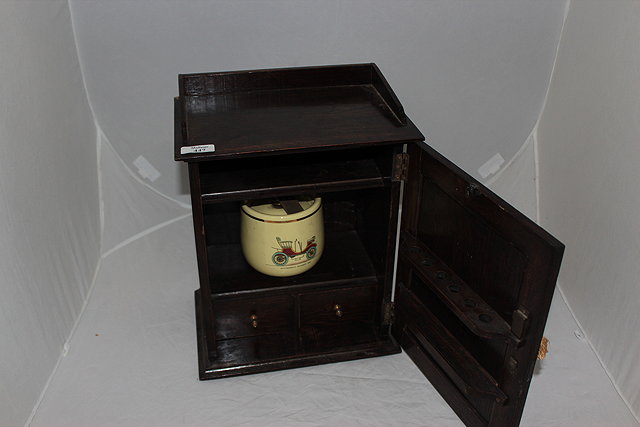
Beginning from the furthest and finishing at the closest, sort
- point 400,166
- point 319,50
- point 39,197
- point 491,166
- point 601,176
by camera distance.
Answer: point 491,166 → point 319,50 → point 601,176 → point 39,197 → point 400,166

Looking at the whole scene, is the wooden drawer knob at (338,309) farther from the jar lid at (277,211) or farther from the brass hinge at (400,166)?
the brass hinge at (400,166)

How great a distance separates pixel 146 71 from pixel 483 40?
0.97m

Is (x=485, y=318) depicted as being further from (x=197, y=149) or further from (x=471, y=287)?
(x=197, y=149)

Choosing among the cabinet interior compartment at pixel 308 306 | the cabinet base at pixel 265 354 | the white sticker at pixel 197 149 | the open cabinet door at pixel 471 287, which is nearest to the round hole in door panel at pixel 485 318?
the open cabinet door at pixel 471 287

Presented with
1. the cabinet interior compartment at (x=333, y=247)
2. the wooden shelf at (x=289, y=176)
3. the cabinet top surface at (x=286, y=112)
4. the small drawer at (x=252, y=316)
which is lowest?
the small drawer at (x=252, y=316)

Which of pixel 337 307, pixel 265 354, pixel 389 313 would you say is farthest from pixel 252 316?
pixel 389 313

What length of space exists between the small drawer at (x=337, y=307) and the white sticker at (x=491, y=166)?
0.76m

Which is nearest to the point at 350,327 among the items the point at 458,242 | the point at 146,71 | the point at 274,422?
the point at 274,422

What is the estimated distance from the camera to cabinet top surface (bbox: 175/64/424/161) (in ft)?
4.53

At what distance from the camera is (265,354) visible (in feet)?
5.47

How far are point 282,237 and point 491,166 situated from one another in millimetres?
952

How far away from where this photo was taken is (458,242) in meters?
1.39

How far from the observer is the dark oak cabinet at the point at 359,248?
1.29m

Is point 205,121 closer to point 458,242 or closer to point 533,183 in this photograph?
point 458,242
